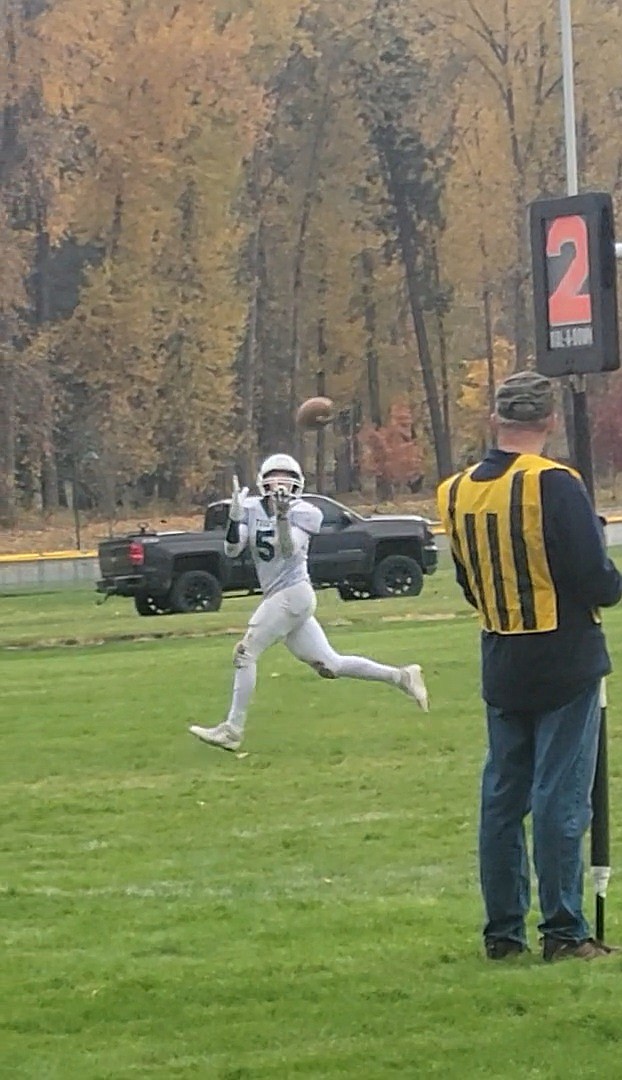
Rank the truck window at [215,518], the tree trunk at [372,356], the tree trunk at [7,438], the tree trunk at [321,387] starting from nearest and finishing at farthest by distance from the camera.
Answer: the truck window at [215,518]
the tree trunk at [7,438]
the tree trunk at [321,387]
the tree trunk at [372,356]

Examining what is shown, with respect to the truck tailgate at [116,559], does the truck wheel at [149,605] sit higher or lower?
lower

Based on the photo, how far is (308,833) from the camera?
31.6 feet

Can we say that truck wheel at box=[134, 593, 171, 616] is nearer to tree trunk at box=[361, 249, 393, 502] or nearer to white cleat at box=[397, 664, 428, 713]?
white cleat at box=[397, 664, 428, 713]

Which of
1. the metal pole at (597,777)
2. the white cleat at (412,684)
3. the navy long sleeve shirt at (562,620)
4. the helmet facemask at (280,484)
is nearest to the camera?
the navy long sleeve shirt at (562,620)

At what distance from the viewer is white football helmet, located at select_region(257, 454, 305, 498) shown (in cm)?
1278

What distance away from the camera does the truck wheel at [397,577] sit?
103 feet

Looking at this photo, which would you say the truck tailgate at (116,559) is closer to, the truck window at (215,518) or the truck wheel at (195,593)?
the truck wheel at (195,593)

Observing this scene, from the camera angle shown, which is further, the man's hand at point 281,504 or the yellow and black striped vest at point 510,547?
the man's hand at point 281,504

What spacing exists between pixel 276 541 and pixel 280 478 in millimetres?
425

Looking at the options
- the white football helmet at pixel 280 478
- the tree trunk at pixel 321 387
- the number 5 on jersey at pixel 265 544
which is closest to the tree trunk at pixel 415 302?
the tree trunk at pixel 321 387

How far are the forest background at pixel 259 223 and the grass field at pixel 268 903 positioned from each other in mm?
39156

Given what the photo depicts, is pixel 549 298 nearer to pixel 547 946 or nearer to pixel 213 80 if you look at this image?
pixel 547 946

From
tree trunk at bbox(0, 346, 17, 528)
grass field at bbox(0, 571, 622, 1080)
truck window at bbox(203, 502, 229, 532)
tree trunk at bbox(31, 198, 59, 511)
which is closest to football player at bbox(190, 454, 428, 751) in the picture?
grass field at bbox(0, 571, 622, 1080)

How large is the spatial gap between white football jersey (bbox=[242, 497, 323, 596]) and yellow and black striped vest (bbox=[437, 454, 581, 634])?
625 centimetres
